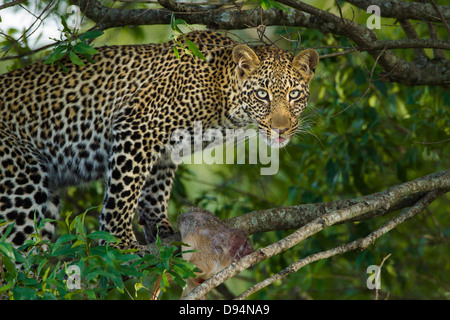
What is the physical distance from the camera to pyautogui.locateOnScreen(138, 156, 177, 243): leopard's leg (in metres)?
7.65

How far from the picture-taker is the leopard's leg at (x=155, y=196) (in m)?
7.65

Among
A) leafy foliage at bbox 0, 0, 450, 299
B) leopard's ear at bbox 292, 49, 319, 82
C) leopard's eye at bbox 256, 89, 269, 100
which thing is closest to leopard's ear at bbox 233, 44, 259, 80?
leopard's eye at bbox 256, 89, 269, 100

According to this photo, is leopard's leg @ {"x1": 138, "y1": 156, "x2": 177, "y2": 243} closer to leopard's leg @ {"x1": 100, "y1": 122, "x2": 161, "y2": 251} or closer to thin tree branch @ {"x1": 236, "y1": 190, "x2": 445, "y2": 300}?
leopard's leg @ {"x1": 100, "y1": 122, "x2": 161, "y2": 251}

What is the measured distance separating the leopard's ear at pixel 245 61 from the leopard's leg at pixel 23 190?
2.22 m

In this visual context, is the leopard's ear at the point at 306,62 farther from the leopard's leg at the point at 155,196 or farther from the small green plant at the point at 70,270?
the small green plant at the point at 70,270

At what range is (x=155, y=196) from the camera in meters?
7.71

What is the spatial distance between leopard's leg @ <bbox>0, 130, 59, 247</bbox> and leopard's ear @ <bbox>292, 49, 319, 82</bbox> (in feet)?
9.20

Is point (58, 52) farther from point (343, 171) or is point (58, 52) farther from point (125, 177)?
point (343, 171)

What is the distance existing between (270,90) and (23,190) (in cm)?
264

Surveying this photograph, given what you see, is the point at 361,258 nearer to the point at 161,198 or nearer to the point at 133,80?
the point at 161,198

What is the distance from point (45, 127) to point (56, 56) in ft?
5.05

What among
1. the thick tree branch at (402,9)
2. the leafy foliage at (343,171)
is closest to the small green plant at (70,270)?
the leafy foliage at (343,171)

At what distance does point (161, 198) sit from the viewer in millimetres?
7699

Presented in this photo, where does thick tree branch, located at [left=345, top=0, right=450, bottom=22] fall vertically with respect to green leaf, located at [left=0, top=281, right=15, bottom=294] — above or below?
above
